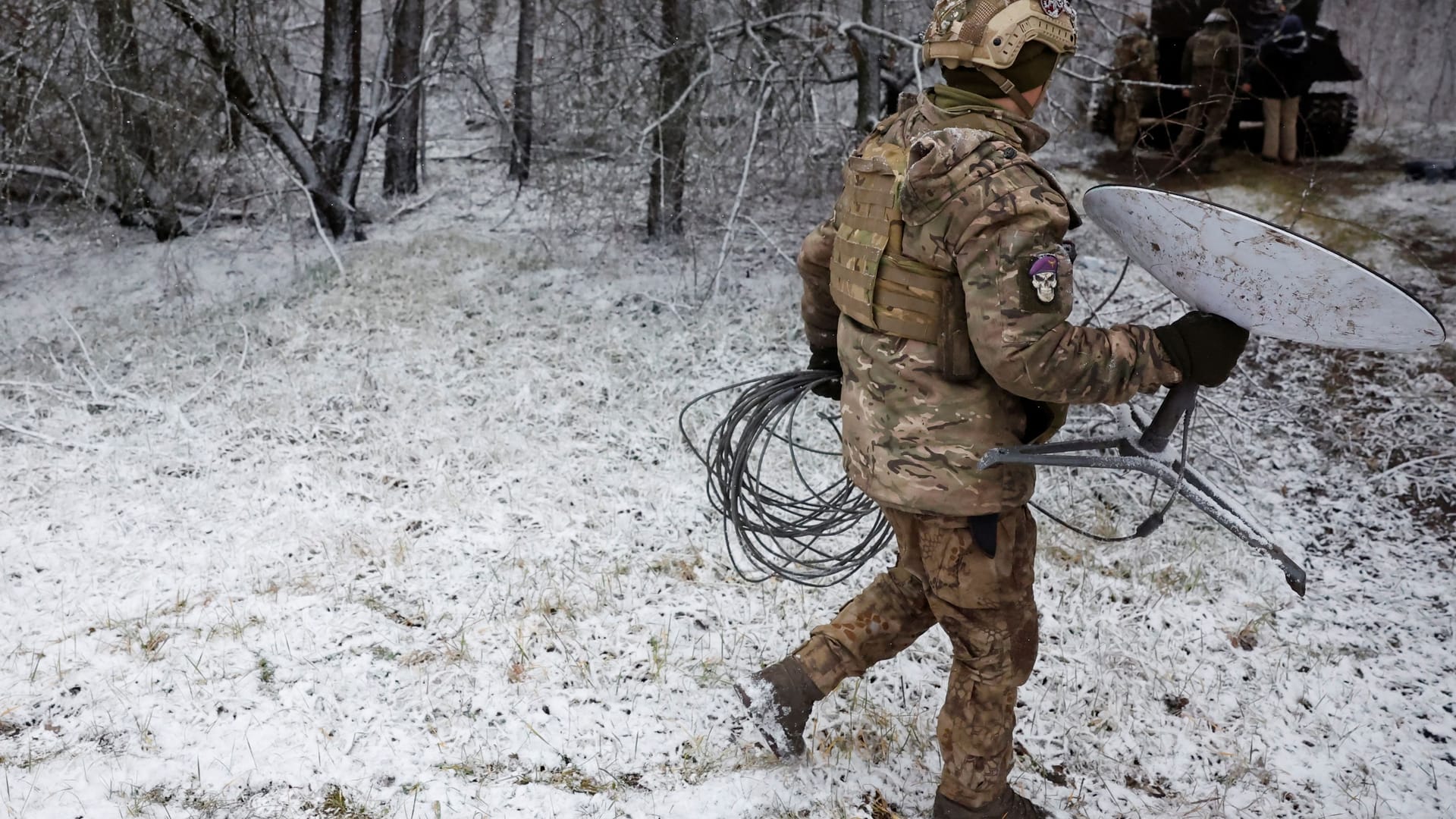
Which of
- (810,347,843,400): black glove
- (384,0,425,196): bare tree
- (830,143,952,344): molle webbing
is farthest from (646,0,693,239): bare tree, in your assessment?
(830,143,952,344): molle webbing

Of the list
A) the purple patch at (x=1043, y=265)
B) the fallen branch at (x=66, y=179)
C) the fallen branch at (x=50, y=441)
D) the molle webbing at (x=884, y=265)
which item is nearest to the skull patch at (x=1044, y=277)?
the purple patch at (x=1043, y=265)

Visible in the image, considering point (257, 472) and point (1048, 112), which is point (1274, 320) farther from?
point (1048, 112)

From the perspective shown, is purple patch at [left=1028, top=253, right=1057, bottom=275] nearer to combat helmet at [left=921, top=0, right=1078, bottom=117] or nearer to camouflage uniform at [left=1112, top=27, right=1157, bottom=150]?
combat helmet at [left=921, top=0, right=1078, bottom=117]

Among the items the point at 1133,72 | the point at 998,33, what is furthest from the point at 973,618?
the point at 1133,72

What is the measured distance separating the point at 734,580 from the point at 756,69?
4471mm

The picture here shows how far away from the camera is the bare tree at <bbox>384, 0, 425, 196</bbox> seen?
9438 millimetres

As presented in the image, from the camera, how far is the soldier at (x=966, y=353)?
2.28m

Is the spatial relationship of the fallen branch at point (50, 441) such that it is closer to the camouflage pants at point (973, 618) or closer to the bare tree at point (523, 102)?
the camouflage pants at point (973, 618)

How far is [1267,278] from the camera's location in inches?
87.4

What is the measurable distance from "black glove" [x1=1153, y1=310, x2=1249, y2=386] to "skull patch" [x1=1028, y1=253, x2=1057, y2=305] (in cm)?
30

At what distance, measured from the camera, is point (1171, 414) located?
8.27 feet

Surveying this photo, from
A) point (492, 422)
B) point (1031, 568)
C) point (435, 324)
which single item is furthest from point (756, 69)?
point (1031, 568)

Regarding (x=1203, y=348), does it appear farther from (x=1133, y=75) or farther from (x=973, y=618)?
(x=1133, y=75)

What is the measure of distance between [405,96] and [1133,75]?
262 inches
